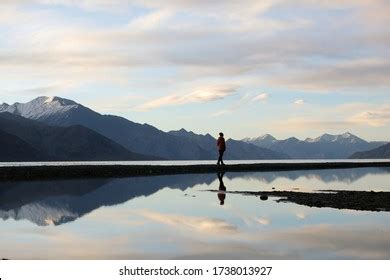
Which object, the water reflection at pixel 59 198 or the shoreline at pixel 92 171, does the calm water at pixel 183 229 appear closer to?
the water reflection at pixel 59 198

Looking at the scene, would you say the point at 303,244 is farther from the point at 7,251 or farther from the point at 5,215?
the point at 5,215

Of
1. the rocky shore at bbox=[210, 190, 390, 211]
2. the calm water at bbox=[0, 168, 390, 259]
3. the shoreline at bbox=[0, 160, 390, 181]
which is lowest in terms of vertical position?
the calm water at bbox=[0, 168, 390, 259]

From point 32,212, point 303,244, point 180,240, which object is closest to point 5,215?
point 32,212

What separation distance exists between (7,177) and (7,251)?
103ft

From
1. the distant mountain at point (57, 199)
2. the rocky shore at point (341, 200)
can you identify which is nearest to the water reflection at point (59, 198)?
the distant mountain at point (57, 199)

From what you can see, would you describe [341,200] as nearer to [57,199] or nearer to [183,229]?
[183,229]

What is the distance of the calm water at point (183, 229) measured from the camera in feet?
48.8

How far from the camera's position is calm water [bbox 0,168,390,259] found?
1487 centimetres

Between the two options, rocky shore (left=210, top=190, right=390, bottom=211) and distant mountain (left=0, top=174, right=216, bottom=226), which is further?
rocky shore (left=210, top=190, right=390, bottom=211)

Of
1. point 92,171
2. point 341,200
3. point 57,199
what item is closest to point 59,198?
point 57,199

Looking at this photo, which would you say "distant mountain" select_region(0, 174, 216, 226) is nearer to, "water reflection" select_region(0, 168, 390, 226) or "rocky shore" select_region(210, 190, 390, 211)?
"water reflection" select_region(0, 168, 390, 226)

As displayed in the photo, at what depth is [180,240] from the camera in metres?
16.7

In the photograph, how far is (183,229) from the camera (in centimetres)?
1897

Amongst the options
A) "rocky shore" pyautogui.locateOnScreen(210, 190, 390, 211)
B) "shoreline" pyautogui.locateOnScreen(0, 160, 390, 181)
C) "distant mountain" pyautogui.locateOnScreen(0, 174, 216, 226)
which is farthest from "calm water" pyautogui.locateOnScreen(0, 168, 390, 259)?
"shoreline" pyautogui.locateOnScreen(0, 160, 390, 181)
